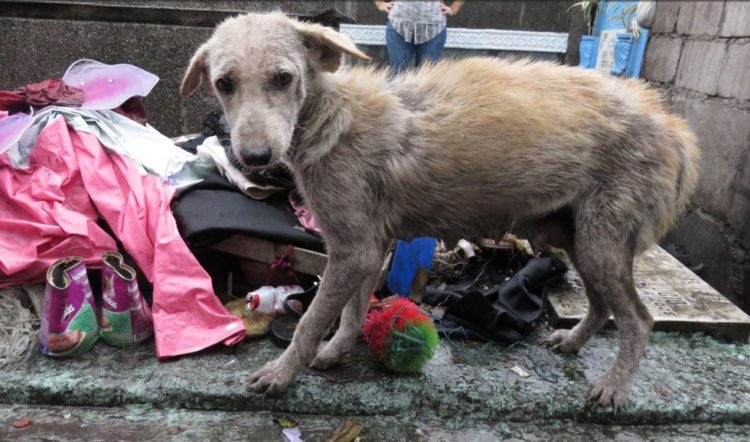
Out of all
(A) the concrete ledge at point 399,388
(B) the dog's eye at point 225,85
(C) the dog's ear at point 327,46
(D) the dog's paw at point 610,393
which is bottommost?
(A) the concrete ledge at point 399,388

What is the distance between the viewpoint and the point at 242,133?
7.82ft

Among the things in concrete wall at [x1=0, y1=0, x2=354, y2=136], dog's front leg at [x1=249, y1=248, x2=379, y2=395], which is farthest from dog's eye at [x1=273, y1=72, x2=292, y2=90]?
concrete wall at [x1=0, y1=0, x2=354, y2=136]

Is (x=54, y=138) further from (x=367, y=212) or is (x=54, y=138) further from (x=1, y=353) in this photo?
(x=367, y=212)

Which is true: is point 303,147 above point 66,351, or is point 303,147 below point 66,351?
above

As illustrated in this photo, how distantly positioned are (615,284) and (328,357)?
169 cm

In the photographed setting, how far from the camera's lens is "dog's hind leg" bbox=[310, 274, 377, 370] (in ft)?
10.4

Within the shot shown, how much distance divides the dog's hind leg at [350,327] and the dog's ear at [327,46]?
49.3 inches

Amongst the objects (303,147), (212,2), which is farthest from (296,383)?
(212,2)

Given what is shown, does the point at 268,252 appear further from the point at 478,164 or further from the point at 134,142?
the point at 478,164

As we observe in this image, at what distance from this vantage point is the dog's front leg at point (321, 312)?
2.81 m

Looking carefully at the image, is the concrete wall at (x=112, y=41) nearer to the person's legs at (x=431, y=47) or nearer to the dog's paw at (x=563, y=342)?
the person's legs at (x=431, y=47)

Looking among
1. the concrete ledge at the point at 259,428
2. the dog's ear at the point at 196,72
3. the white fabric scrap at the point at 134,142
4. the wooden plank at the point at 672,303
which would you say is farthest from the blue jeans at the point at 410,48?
the concrete ledge at the point at 259,428

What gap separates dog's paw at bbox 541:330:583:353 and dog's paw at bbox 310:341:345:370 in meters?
1.35

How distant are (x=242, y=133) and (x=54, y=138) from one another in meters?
2.10
